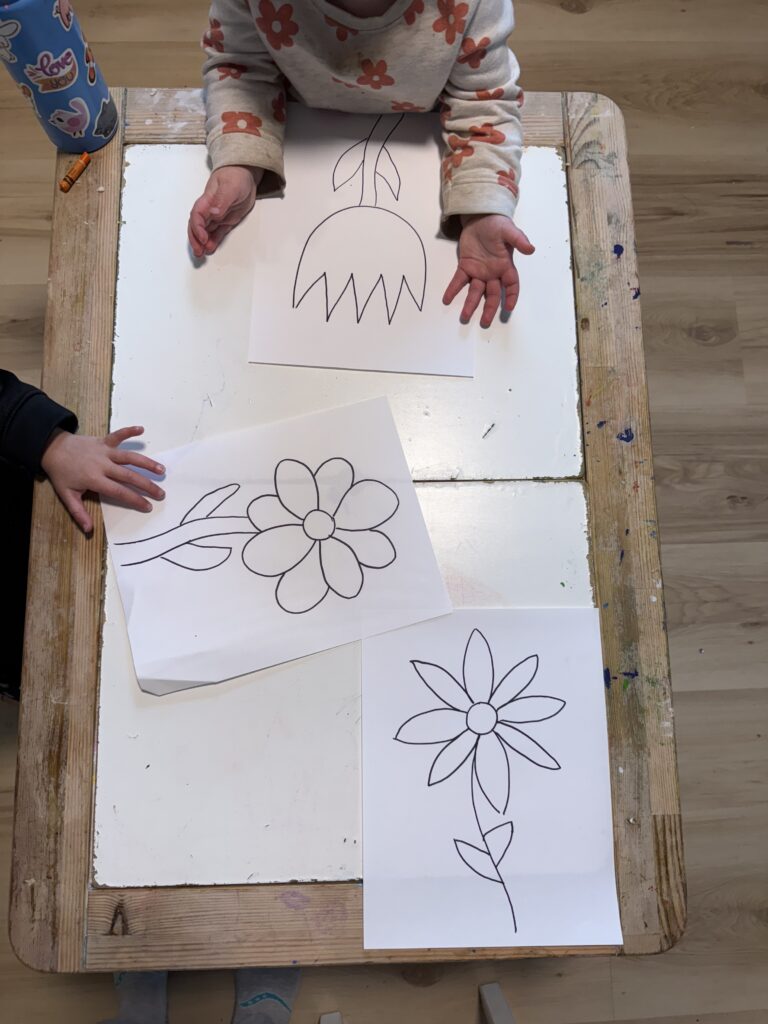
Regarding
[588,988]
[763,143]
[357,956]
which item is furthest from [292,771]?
[763,143]

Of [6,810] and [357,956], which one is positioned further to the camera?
[6,810]

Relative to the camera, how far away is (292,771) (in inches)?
21.6

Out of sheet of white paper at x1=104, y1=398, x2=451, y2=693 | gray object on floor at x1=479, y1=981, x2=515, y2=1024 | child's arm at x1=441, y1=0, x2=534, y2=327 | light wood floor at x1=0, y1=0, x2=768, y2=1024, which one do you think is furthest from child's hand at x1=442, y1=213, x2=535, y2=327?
gray object on floor at x1=479, y1=981, x2=515, y2=1024

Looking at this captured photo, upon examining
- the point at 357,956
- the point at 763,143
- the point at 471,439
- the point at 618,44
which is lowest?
the point at 357,956

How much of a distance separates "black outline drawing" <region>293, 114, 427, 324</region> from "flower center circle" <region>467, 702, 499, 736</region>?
0.31 meters

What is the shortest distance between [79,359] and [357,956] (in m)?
0.48

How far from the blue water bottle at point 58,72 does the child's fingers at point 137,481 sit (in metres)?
0.28

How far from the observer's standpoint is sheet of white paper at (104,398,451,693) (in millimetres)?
563

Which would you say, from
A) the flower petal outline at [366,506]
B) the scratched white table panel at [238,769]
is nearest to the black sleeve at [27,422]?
the scratched white table panel at [238,769]

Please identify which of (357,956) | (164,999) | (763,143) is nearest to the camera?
(357,956)

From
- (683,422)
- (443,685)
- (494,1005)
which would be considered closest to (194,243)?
(443,685)

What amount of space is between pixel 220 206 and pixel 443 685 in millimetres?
410

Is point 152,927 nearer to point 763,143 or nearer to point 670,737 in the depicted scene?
point 670,737

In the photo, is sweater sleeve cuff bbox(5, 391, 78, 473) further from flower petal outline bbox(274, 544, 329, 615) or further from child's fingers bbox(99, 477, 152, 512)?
flower petal outline bbox(274, 544, 329, 615)
